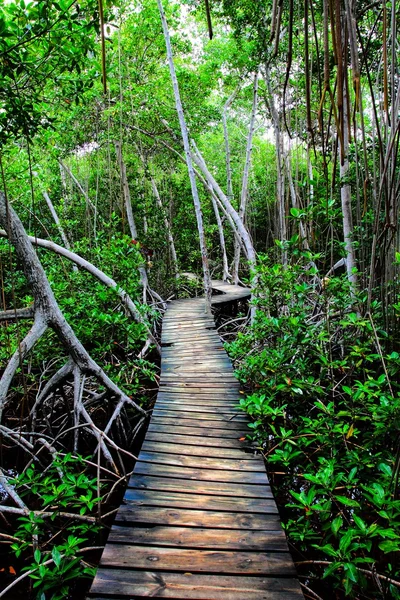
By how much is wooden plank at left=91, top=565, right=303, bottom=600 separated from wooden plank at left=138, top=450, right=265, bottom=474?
716 millimetres

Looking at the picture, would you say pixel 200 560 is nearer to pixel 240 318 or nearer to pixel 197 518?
pixel 197 518

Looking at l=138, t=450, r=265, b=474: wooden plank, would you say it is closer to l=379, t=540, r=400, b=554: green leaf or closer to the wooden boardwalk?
the wooden boardwalk

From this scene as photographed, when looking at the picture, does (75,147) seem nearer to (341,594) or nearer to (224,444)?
(224,444)

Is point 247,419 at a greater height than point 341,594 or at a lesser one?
greater

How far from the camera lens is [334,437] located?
6.06 ft

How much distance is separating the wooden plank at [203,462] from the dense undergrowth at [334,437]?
0.11m

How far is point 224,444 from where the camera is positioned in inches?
89.9

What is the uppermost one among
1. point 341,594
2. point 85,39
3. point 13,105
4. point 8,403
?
point 85,39

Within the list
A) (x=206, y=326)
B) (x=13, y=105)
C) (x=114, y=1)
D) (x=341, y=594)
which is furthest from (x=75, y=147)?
(x=341, y=594)

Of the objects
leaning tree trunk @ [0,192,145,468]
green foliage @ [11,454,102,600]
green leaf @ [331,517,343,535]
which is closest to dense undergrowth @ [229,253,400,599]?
green leaf @ [331,517,343,535]

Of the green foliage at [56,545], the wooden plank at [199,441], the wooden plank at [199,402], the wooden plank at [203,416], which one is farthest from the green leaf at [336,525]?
the wooden plank at [199,402]

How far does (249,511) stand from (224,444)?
61cm

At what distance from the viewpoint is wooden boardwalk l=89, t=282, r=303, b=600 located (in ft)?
4.23

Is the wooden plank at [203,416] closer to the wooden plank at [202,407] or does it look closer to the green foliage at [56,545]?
the wooden plank at [202,407]
